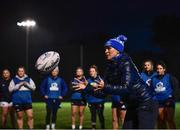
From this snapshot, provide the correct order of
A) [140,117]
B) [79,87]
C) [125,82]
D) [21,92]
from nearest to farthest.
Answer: [125,82] < [140,117] < [79,87] < [21,92]

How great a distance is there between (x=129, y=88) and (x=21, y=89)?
7.98 metres

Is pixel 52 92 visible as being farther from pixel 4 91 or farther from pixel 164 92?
pixel 164 92

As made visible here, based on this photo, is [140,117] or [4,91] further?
[4,91]

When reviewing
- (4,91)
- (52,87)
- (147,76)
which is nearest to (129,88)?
(147,76)

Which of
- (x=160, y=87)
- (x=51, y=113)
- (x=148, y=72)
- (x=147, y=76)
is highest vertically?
(x=148, y=72)

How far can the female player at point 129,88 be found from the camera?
21.4ft

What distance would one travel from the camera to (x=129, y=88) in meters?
6.54

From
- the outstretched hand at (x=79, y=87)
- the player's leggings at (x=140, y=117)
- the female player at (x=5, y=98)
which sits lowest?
the player's leggings at (x=140, y=117)

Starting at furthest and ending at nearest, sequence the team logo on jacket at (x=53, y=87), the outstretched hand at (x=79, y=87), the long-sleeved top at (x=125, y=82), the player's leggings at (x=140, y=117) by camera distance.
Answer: the team logo on jacket at (x=53, y=87)
the outstretched hand at (x=79, y=87)
the player's leggings at (x=140, y=117)
the long-sleeved top at (x=125, y=82)

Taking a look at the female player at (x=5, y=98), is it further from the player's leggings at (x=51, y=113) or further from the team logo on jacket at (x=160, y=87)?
the team logo on jacket at (x=160, y=87)

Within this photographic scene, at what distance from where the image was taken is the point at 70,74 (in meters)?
52.8

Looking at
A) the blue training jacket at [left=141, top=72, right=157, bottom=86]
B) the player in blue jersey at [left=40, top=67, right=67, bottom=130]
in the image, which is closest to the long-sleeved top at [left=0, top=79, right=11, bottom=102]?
the player in blue jersey at [left=40, top=67, right=67, bottom=130]

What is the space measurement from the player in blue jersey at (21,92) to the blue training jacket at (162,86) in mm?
3552

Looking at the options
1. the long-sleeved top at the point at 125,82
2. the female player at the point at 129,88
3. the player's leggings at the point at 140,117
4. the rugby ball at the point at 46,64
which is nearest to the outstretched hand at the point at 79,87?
the female player at the point at 129,88
